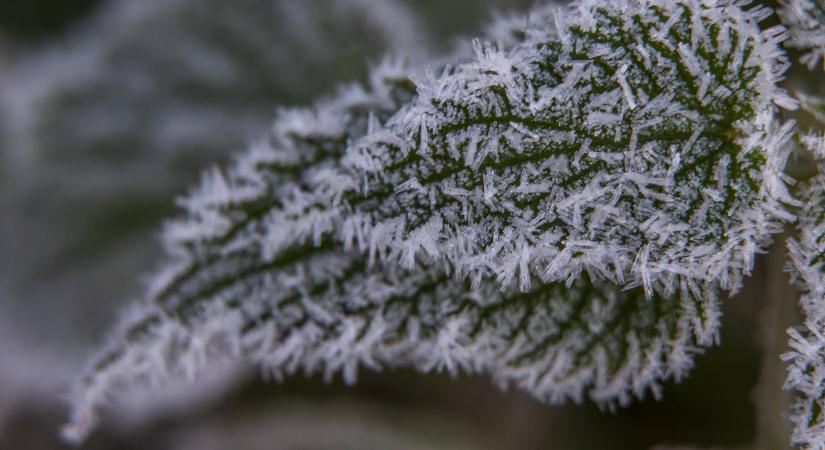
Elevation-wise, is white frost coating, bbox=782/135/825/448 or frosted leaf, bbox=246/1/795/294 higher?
frosted leaf, bbox=246/1/795/294

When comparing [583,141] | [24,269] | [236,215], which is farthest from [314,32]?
[583,141]

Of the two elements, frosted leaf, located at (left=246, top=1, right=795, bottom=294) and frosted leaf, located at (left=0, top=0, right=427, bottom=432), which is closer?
frosted leaf, located at (left=246, top=1, right=795, bottom=294)

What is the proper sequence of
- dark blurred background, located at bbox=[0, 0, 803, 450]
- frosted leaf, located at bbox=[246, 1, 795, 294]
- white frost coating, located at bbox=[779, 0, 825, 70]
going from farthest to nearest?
dark blurred background, located at bbox=[0, 0, 803, 450], white frost coating, located at bbox=[779, 0, 825, 70], frosted leaf, located at bbox=[246, 1, 795, 294]

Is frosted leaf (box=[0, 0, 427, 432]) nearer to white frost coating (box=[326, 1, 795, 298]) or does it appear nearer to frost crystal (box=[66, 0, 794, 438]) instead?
frost crystal (box=[66, 0, 794, 438])

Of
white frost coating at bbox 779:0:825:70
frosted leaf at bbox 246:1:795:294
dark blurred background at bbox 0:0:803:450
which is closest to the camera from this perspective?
frosted leaf at bbox 246:1:795:294

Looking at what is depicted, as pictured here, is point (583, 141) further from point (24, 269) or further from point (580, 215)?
point (24, 269)

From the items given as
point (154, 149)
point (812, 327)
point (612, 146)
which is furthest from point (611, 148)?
point (154, 149)

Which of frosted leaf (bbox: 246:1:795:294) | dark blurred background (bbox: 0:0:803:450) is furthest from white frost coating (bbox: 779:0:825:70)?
dark blurred background (bbox: 0:0:803:450)

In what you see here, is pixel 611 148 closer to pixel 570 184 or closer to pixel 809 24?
pixel 570 184
